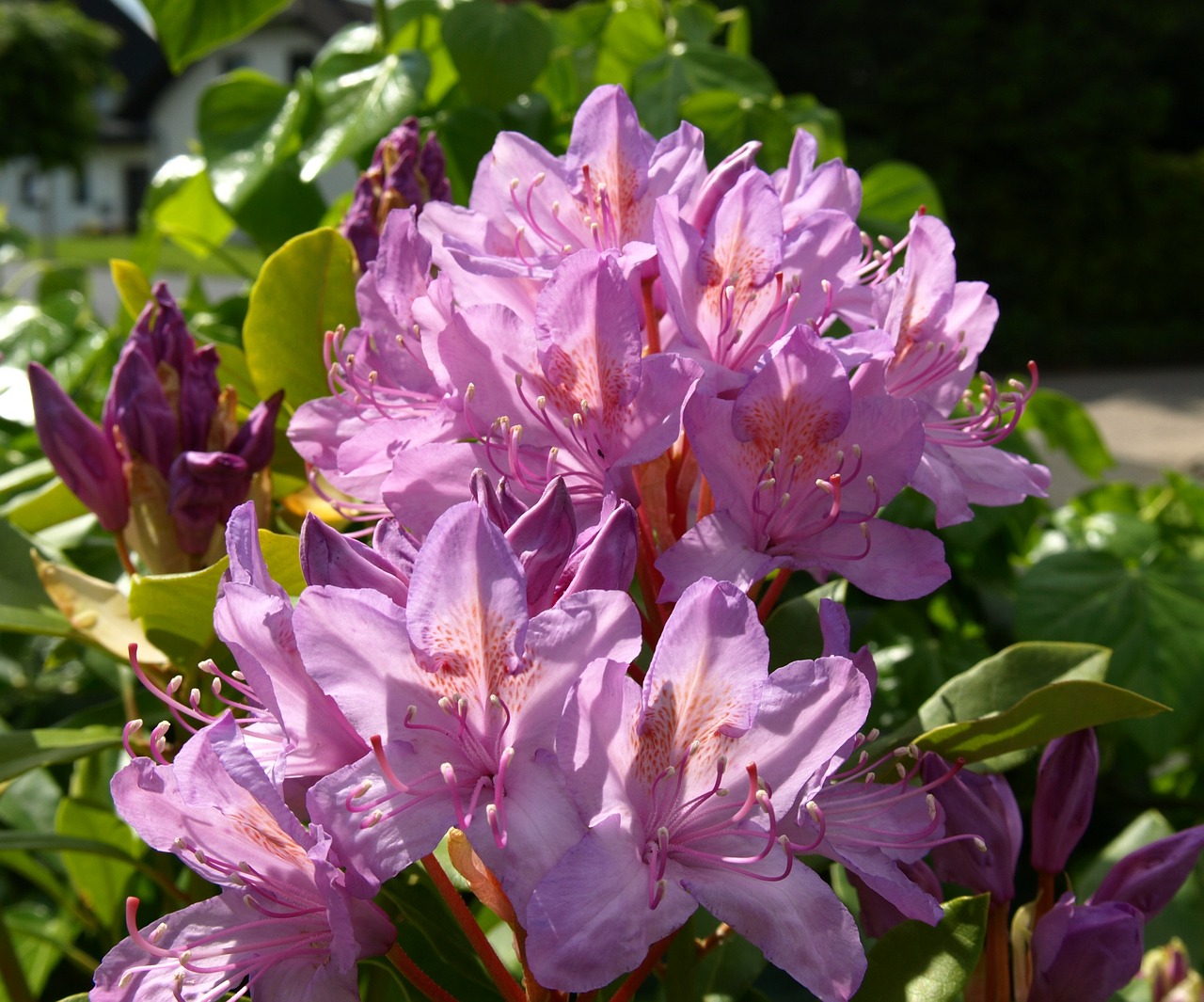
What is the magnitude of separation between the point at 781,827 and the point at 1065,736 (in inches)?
11.3

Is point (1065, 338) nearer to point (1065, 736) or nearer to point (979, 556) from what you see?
point (979, 556)

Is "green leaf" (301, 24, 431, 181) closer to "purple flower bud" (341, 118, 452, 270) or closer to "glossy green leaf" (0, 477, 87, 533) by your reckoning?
"purple flower bud" (341, 118, 452, 270)

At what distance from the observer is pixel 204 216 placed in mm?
1739

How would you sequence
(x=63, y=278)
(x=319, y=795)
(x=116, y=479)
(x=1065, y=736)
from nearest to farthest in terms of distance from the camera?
(x=319, y=795), (x=1065, y=736), (x=116, y=479), (x=63, y=278)

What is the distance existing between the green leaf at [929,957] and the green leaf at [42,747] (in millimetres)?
667

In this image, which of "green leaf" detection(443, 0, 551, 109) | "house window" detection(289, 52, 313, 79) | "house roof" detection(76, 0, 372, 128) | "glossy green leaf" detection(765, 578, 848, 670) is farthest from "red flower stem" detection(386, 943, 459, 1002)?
"house window" detection(289, 52, 313, 79)

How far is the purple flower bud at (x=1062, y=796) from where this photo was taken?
825 mm

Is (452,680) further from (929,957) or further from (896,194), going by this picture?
(896,194)

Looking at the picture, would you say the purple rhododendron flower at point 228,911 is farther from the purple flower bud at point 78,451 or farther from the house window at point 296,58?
the house window at point 296,58

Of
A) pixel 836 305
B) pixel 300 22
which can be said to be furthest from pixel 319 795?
pixel 300 22

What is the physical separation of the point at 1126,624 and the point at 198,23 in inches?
54.8

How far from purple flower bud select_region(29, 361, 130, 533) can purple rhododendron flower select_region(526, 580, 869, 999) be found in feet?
1.88

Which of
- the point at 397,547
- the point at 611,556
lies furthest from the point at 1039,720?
the point at 397,547

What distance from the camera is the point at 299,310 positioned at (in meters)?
1.03
